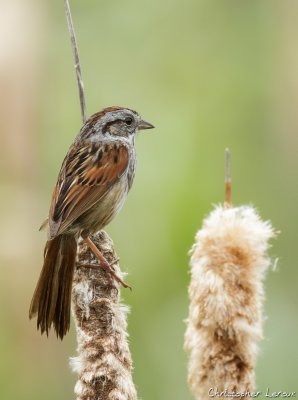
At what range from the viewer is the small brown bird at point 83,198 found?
3.69 metres

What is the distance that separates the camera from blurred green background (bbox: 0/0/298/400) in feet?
16.5

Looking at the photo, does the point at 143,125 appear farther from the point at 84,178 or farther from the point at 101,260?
the point at 101,260

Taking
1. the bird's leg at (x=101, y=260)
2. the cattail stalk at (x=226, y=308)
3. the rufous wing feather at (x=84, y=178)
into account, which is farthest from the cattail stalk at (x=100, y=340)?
the rufous wing feather at (x=84, y=178)

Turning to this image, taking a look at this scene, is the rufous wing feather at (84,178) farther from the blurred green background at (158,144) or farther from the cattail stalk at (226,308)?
the cattail stalk at (226,308)

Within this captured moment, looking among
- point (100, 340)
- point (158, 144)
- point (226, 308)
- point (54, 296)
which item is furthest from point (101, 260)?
point (158, 144)

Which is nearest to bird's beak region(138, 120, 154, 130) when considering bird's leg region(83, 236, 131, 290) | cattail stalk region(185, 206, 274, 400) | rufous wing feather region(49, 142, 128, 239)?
rufous wing feather region(49, 142, 128, 239)

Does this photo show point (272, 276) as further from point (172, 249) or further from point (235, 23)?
point (235, 23)

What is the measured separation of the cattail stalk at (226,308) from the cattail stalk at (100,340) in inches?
10.1

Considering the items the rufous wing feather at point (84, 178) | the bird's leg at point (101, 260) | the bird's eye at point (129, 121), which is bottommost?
Result: the bird's leg at point (101, 260)

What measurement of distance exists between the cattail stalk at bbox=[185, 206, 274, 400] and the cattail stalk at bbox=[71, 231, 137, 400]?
26 centimetres

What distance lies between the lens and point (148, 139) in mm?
6551

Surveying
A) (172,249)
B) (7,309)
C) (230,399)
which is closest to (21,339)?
(7,309)

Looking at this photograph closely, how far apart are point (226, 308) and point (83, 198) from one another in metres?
1.40

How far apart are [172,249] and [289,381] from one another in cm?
113
